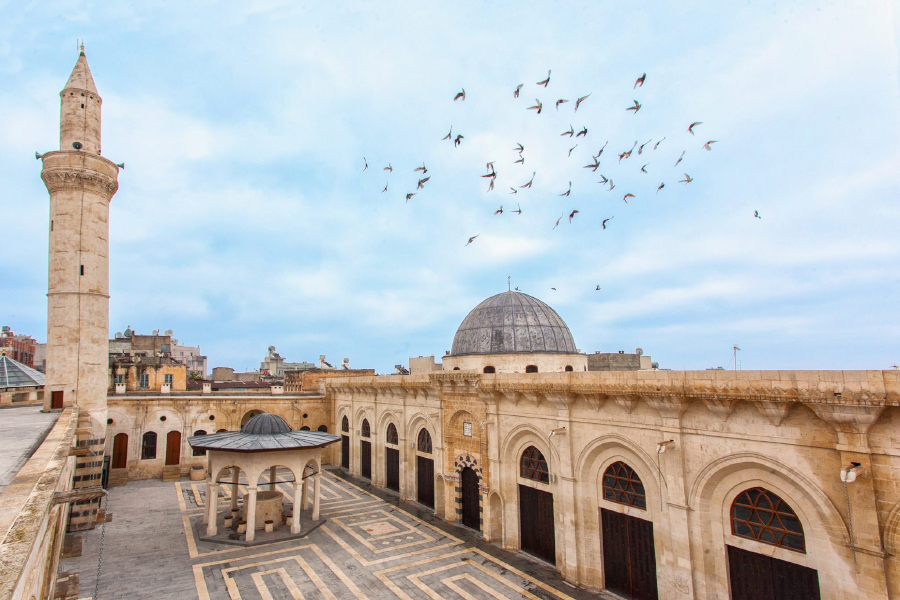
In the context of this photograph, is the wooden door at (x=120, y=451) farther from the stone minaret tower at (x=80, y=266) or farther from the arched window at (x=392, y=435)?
the arched window at (x=392, y=435)

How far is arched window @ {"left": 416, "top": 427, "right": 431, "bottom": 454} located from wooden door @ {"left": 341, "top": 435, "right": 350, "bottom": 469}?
9.92 m

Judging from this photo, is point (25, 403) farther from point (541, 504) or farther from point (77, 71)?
point (541, 504)

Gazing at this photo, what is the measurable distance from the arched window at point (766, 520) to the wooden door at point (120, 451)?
32.4 meters

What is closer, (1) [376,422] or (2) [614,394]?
(2) [614,394]

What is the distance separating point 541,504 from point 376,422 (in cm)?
1371

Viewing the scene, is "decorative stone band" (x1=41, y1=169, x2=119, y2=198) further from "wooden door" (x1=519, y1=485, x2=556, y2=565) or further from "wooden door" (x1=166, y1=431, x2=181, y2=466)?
"wooden door" (x1=519, y1=485, x2=556, y2=565)

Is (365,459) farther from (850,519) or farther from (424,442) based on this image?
(850,519)

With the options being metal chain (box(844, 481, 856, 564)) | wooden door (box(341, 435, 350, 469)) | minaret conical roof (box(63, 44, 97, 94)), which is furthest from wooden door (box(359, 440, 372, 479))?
metal chain (box(844, 481, 856, 564))

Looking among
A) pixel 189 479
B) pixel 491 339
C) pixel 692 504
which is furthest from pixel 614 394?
pixel 189 479

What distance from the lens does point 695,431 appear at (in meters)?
12.3

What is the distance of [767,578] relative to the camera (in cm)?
1103

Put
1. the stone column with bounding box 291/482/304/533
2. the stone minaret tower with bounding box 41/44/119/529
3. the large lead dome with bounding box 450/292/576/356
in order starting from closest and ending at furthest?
the stone column with bounding box 291/482/304/533 → the stone minaret tower with bounding box 41/44/119/529 → the large lead dome with bounding box 450/292/576/356

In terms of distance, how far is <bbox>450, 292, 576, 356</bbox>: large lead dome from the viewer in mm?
25281

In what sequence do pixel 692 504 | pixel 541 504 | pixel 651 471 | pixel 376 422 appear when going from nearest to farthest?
1. pixel 692 504
2. pixel 651 471
3. pixel 541 504
4. pixel 376 422
